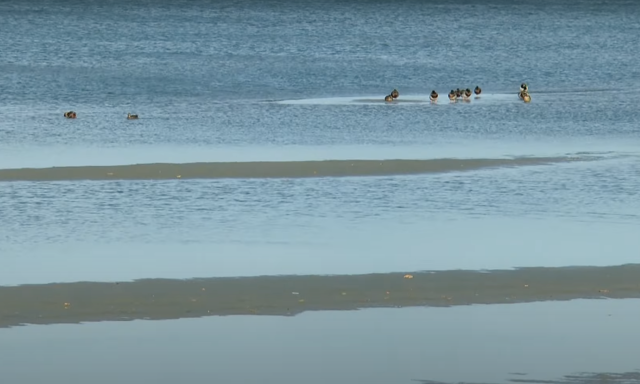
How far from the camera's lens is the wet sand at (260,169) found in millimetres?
16391

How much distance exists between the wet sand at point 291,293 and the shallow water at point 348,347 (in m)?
0.24

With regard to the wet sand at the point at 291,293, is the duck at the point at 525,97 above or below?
below

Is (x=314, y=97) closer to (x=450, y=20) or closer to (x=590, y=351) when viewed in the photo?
(x=590, y=351)

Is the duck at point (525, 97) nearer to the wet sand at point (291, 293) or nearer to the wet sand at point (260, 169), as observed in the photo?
the wet sand at point (260, 169)

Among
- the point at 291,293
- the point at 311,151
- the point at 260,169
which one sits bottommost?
the point at 311,151

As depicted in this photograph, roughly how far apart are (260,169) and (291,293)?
23.3 ft

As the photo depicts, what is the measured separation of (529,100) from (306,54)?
2006 centimetres

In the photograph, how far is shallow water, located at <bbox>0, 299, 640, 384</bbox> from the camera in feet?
25.6

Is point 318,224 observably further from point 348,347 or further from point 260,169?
point 348,347

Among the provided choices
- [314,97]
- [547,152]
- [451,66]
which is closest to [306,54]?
[451,66]

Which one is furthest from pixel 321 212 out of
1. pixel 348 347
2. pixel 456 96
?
pixel 456 96

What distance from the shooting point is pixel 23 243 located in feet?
39.2

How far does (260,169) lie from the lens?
17.0 m

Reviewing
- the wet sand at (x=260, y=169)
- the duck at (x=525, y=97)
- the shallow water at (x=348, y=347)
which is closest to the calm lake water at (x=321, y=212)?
the shallow water at (x=348, y=347)
